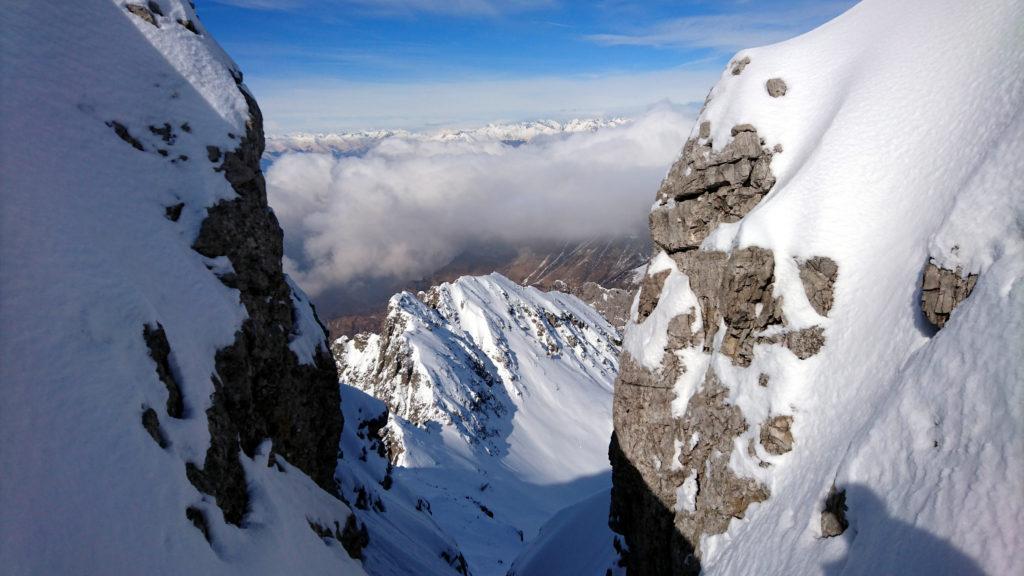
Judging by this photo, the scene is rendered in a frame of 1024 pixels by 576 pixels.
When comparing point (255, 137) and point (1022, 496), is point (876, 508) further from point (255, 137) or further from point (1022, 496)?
point (255, 137)

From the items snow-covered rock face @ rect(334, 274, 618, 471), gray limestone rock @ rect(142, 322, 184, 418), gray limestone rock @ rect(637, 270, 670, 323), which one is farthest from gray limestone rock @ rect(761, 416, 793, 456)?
snow-covered rock face @ rect(334, 274, 618, 471)

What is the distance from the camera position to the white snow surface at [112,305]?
12398mm

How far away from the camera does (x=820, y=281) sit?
79.4 feet

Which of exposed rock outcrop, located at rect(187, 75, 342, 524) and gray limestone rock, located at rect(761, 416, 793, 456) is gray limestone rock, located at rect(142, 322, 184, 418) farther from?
gray limestone rock, located at rect(761, 416, 793, 456)

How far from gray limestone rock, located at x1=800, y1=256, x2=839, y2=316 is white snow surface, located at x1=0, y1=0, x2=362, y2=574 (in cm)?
2492

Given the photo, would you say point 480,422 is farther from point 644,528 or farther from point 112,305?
point 112,305

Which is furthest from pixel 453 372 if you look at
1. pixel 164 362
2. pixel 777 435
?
pixel 164 362

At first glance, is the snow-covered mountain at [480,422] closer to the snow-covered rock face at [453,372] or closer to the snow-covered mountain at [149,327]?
the snow-covered rock face at [453,372]

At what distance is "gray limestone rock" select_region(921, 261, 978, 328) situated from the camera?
1653cm

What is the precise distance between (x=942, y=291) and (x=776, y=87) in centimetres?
1869

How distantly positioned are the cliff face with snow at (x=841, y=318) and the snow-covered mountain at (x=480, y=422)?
44.1 m

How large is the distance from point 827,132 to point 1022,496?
21105mm

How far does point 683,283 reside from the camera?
32.5m

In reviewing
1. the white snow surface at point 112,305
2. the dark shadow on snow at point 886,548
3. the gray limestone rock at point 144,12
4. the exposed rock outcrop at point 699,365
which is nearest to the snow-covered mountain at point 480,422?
the exposed rock outcrop at point 699,365
